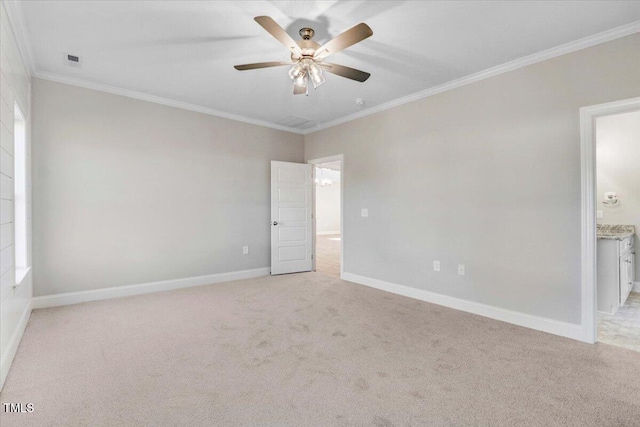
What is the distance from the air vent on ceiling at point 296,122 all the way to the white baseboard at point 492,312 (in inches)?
110

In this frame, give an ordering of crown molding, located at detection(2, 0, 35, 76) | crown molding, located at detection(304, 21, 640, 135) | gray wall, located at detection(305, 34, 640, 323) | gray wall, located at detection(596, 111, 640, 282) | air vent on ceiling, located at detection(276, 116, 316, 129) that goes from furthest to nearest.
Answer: air vent on ceiling, located at detection(276, 116, 316, 129)
gray wall, located at detection(596, 111, 640, 282)
gray wall, located at detection(305, 34, 640, 323)
crown molding, located at detection(304, 21, 640, 135)
crown molding, located at detection(2, 0, 35, 76)

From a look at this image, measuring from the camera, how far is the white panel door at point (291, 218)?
529 centimetres

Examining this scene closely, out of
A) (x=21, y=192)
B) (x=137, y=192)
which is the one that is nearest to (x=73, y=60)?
(x=21, y=192)

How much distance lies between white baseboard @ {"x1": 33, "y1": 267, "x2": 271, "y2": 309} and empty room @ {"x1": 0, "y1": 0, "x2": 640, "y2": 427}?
27mm

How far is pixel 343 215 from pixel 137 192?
299 centimetres

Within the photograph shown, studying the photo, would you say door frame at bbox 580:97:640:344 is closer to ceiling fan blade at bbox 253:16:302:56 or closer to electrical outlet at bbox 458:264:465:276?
electrical outlet at bbox 458:264:465:276

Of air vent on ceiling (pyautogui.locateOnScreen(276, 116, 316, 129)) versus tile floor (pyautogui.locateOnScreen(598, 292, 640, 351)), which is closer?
tile floor (pyautogui.locateOnScreen(598, 292, 640, 351))

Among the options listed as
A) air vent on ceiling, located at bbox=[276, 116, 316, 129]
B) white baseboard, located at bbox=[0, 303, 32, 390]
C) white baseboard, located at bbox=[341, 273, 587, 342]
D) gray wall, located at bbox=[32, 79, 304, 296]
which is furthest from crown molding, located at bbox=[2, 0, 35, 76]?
white baseboard, located at bbox=[341, 273, 587, 342]

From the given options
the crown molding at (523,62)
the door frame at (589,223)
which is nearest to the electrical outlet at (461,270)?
the door frame at (589,223)

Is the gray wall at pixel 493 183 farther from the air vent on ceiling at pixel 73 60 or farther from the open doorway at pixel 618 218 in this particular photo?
the air vent on ceiling at pixel 73 60

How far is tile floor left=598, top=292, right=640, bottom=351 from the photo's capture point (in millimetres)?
2664

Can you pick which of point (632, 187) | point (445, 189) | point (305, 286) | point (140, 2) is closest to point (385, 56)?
point (445, 189)

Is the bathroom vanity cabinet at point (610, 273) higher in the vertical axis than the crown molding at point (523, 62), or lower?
lower

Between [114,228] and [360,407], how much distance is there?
3.66 metres
